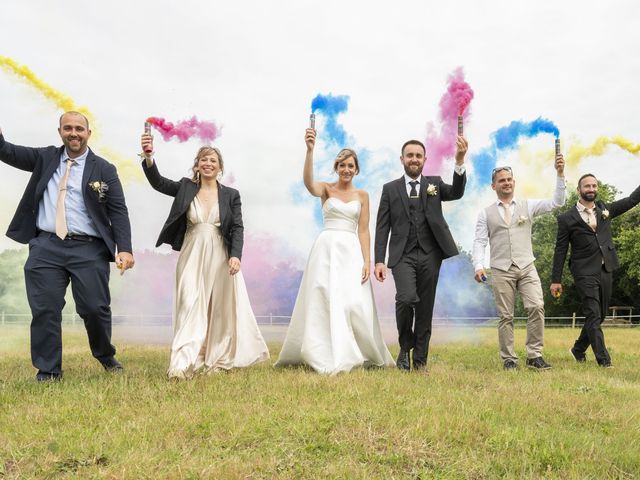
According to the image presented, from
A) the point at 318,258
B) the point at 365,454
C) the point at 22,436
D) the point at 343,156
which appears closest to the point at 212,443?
the point at 365,454

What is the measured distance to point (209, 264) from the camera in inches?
316

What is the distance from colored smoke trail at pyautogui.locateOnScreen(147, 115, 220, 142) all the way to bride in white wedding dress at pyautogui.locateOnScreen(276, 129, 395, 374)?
307 centimetres

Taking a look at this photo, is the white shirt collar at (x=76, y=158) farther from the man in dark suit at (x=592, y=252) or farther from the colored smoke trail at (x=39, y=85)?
the man in dark suit at (x=592, y=252)

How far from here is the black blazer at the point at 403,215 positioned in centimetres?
836

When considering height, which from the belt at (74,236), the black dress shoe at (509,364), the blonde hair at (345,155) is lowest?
the black dress shoe at (509,364)

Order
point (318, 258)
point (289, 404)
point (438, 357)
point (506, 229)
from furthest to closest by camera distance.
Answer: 1. point (438, 357)
2. point (506, 229)
3. point (318, 258)
4. point (289, 404)

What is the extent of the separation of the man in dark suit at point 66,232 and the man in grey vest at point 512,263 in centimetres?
529

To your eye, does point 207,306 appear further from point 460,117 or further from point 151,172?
point 460,117

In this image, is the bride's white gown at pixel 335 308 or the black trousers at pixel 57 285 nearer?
the black trousers at pixel 57 285

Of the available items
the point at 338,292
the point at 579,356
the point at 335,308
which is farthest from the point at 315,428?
the point at 579,356

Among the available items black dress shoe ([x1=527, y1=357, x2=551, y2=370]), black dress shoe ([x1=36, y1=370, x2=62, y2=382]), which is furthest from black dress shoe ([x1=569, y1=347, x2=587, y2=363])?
black dress shoe ([x1=36, y1=370, x2=62, y2=382])

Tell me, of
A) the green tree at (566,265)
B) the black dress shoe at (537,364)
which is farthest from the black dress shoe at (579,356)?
the green tree at (566,265)

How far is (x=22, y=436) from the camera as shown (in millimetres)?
4195

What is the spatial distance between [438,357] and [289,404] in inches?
230
